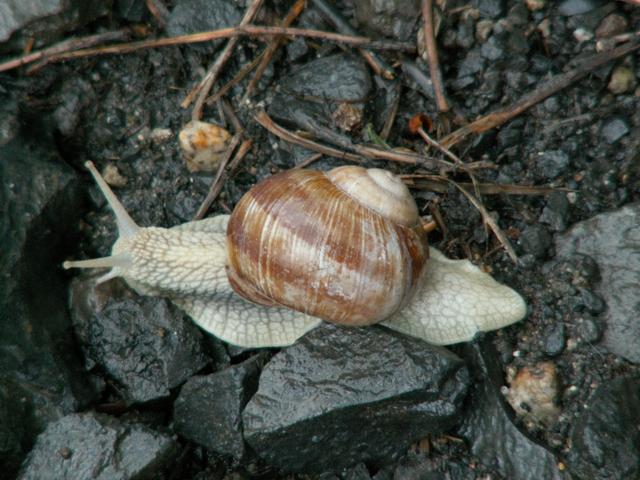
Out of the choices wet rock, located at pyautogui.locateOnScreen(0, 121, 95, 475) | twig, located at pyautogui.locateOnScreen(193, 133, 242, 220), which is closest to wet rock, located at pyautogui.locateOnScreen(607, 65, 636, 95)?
twig, located at pyautogui.locateOnScreen(193, 133, 242, 220)

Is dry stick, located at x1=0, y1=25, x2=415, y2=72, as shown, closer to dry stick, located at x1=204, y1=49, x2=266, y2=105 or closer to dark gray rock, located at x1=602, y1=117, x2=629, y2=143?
dry stick, located at x1=204, y1=49, x2=266, y2=105

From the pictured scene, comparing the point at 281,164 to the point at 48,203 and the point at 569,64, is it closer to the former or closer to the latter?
the point at 48,203

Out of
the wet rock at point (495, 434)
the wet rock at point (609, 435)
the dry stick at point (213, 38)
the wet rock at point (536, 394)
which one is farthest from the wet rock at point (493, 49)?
the wet rock at point (609, 435)

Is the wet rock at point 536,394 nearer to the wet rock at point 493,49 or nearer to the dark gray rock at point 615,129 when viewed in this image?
the dark gray rock at point 615,129

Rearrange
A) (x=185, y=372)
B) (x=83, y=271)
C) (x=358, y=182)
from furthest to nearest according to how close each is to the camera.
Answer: (x=83, y=271), (x=185, y=372), (x=358, y=182)

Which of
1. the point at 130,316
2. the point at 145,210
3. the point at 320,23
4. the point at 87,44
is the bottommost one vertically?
the point at 130,316

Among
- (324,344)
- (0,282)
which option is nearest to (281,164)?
(324,344)

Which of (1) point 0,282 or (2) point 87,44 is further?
(2) point 87,44

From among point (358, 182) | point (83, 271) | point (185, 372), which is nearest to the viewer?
point (358, 182)
